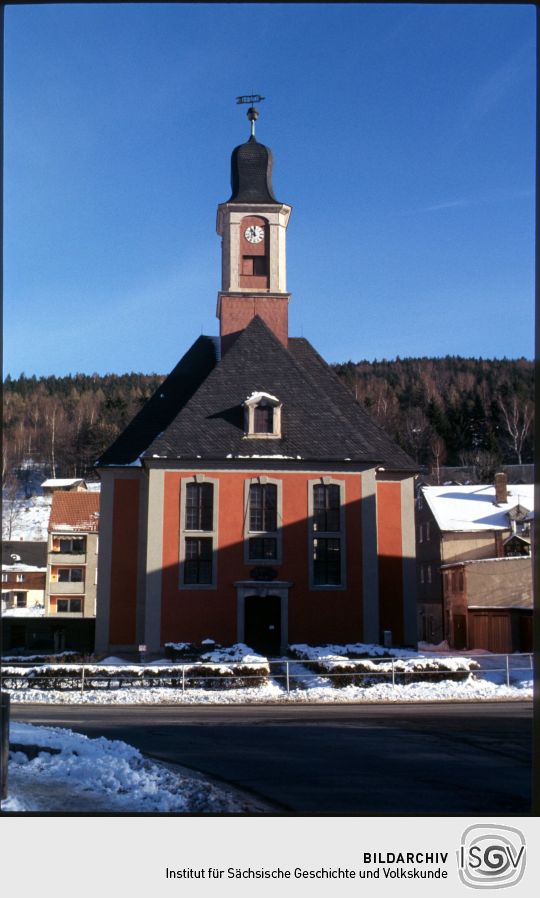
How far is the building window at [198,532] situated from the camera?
98.2 feet

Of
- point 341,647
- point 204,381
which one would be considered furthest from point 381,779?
point 204,381

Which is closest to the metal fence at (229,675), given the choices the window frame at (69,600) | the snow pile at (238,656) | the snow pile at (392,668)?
the snow pile at (392,668)

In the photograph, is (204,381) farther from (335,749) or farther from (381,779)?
(381,779)

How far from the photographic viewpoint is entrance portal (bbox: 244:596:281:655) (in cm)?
2978

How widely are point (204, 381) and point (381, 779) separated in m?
24.7

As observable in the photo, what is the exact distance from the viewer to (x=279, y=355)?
113ft

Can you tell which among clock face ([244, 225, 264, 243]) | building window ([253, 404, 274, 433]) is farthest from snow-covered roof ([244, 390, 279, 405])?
clock face ([244, 225, 264, 243])

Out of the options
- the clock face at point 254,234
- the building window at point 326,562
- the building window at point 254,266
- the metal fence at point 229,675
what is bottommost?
the metal fence at point 229,675

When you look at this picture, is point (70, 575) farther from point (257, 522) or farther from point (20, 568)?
point (257, 522)

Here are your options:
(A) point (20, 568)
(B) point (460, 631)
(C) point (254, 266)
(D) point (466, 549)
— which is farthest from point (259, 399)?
(A) point (20, 568)

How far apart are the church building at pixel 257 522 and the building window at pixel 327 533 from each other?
39 millimetres

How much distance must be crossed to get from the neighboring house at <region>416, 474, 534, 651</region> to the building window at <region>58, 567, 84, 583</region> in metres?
24.7

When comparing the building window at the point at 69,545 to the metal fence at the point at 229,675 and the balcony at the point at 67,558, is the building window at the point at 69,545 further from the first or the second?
the metal fence at the point at 229,675

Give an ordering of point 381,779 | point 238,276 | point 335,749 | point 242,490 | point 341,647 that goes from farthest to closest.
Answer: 1. point 238,276
2. point 242,490
3. point 341,647
4. point 335,749
5. point 381,779
